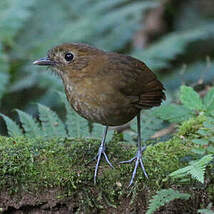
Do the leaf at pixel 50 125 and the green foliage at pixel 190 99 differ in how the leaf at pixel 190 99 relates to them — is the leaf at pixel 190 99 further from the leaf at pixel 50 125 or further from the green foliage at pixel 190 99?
the leaf at pixel 50 125

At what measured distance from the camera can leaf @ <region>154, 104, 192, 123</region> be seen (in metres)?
3.34

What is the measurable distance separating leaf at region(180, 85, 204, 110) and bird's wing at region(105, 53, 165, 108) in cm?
24

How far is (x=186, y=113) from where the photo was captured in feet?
11.3

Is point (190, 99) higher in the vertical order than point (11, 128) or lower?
lower

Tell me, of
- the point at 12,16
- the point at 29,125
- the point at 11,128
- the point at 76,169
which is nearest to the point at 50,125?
the point at 29,125

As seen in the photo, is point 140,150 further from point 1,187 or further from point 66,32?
point 66,32

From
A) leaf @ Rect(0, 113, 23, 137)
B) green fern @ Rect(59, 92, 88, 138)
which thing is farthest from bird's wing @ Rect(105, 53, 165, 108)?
leaf @ Rect(0, 113, 23, 137)

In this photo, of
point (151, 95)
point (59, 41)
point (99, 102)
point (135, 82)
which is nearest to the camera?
point (99, 102)

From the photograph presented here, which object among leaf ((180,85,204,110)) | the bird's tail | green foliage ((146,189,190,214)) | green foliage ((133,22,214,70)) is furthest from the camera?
green foliage ((133,22,214,70))

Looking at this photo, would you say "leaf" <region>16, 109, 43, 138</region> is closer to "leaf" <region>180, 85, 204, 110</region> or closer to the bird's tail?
the bird's tail

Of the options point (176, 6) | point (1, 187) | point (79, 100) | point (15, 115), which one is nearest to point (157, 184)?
point (79, 100)

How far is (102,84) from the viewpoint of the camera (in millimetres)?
2768

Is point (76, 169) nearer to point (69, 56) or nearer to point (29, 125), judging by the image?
point (69, 56)

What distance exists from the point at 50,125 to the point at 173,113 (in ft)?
Answer: 3.41
